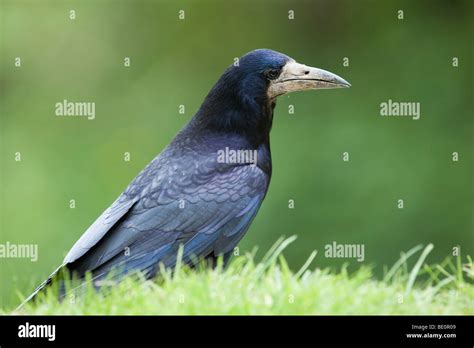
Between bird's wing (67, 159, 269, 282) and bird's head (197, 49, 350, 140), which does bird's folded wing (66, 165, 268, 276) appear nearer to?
bird's wing (67, 159, 269, 282)

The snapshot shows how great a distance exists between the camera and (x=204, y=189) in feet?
18.0

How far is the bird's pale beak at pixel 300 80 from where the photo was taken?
5914 mm

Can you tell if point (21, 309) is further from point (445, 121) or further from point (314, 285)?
point (445, 121)

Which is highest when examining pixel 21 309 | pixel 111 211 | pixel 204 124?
pixel 204 124

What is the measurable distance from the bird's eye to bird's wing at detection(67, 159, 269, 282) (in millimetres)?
645

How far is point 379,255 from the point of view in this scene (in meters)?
9.30

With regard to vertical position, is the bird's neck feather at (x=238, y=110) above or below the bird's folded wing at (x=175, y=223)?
above

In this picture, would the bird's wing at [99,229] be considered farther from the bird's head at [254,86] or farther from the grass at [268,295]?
the bird's head at [254,86]

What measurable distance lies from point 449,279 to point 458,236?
5.19 metres

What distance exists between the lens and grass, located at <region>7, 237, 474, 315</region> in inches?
162

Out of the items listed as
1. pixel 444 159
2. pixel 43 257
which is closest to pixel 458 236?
pixel 444 159

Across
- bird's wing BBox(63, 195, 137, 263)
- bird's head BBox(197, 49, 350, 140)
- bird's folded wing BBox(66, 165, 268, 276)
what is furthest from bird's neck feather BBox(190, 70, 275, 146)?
bird's wing BBox(63, 195, 137, 263)

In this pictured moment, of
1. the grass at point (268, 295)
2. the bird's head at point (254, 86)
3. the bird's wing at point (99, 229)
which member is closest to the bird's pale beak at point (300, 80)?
the bird's head at point (254, 86)

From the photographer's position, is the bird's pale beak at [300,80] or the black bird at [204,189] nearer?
the black bird at [204,189]
